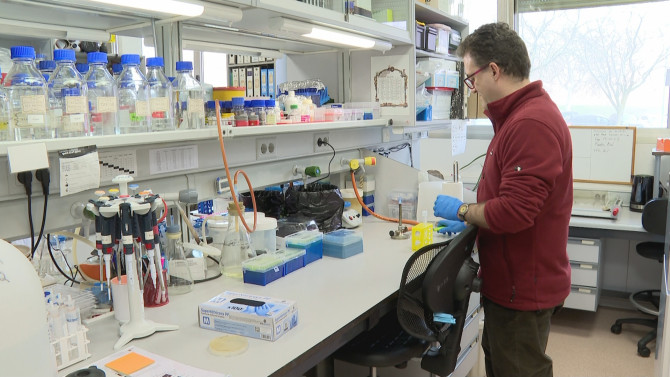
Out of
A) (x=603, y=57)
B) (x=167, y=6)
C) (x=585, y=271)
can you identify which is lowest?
(x=585, y=271)

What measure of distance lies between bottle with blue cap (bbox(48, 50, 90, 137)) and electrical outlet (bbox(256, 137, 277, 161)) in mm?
785

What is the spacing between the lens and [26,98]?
4.48 ft

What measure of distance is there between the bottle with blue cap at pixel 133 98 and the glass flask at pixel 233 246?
412mm

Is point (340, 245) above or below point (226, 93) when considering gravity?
below

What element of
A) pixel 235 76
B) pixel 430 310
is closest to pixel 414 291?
pixel 430 310

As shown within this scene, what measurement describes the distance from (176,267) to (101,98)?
57cm

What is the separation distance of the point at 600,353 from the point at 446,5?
92.4 inches

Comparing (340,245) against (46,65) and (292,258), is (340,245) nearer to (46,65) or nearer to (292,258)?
(292,258)

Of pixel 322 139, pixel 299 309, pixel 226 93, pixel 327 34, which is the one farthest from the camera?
pixel 322 139

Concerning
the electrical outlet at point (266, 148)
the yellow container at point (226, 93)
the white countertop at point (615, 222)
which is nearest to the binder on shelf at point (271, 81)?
the electrical outlet at point (266, 148)

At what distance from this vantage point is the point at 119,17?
5.95 feet

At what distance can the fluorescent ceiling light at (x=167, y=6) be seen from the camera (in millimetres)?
1459

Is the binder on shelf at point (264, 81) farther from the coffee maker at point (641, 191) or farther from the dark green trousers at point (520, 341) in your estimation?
the coffee maker at point (641, 191)

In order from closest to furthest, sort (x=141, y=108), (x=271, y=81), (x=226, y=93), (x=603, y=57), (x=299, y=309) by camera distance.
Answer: (x=299, y=309) < (x=141, y=108) < (x=226, y=93) < (x=271, y=81) < (x=603, y=57)
